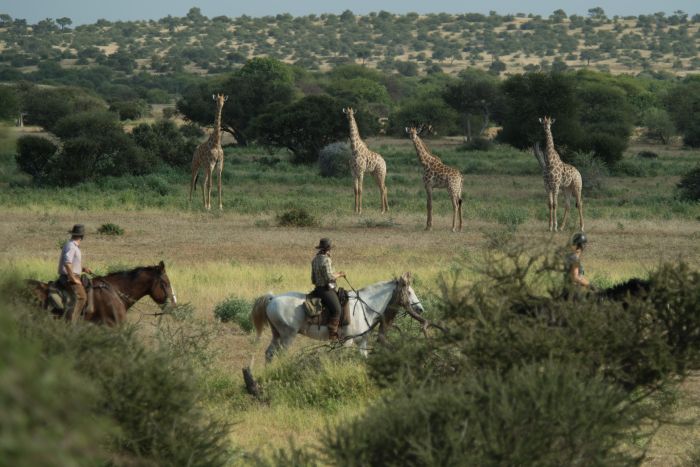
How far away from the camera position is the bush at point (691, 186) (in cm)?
3253

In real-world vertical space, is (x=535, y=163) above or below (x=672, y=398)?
below

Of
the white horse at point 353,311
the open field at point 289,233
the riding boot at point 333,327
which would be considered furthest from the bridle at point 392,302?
the open field at point 289,233

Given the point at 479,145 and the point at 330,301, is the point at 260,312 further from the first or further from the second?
the point at 479,145

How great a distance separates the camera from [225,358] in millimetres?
14320

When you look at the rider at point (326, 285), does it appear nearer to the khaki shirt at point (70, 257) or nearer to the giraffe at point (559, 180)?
the khaki shirt at point (70, 257)

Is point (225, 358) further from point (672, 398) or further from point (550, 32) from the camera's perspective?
point (550, 32)

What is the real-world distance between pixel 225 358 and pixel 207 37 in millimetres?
166632

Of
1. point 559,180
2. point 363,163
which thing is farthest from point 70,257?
point 363,163

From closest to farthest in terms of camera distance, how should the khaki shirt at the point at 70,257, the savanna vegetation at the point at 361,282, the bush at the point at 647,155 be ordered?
the savanna vegetation at the point at 361,282, the khaki shirt at the point at 70,257, the bush at the point at 647,155

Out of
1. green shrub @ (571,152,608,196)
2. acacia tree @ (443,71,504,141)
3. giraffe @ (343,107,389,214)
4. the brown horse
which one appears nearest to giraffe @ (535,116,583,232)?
giraffe @ (343,107,389,214)

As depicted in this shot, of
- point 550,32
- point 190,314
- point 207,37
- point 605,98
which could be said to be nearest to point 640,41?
point 550,32

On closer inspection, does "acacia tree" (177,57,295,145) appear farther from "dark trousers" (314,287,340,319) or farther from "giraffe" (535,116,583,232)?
"dark trousers" (314,287,340,319)

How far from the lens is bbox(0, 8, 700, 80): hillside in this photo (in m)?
139

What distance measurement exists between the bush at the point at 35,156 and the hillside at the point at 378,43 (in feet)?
286
